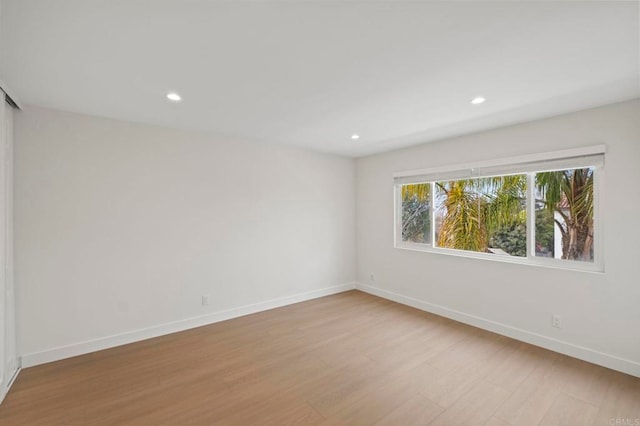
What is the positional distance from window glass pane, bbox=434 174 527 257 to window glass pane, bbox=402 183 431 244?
0.15 m

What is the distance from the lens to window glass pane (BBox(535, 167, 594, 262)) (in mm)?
2707

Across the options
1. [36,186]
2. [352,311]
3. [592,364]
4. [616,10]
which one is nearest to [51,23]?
[36,186]

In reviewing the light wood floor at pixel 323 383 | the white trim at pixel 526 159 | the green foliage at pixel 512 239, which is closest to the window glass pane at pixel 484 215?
the green foliage at pixel 512 239

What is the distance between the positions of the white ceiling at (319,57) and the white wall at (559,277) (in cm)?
28

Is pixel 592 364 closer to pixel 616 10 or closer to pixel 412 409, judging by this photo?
pixel 412 409

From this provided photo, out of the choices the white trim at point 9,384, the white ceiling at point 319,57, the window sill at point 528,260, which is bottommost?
the white trim at point 9,384

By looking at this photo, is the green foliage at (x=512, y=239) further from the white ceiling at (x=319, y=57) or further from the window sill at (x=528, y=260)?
the white ceiling at (x=319, y=57)

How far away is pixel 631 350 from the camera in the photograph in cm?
237

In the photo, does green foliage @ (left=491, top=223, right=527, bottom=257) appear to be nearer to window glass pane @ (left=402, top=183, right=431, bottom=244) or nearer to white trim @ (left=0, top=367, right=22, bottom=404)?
window glass pane @ (left=402, top=183, right=431, bottom=244)

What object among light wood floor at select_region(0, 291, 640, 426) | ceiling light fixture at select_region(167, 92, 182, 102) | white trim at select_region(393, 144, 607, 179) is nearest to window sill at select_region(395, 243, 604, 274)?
light wood floor at select_region(0, 291, 640, 426)

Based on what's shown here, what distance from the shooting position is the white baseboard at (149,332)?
2.55 meters

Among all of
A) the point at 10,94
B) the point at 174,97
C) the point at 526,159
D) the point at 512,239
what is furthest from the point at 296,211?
the point at 10,94

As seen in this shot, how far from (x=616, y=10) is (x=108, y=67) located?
304 centimetres

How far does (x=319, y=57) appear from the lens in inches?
69.7
